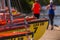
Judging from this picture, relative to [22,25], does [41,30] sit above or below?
below

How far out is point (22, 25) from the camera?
959cm

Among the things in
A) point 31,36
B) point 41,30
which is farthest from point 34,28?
point 31,36

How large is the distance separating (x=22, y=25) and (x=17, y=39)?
3.24ft

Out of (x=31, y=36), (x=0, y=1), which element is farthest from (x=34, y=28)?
(x=31, y=36)

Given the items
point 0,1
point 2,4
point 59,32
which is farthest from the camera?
point 59,32

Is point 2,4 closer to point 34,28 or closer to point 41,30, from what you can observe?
point 34,28

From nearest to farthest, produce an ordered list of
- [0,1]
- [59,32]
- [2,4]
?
1. [2,4]
2. [0,1]
3. [59,32]

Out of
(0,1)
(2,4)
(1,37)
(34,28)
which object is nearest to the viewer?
(1,37)

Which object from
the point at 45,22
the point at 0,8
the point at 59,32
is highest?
the point at 0,8

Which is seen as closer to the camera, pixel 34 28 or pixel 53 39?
pixel 34 28

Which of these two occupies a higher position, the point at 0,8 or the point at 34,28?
the point at 0,8

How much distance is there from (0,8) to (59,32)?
7.27 m

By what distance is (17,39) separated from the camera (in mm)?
8688

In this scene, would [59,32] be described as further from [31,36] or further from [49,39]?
[31,36]
